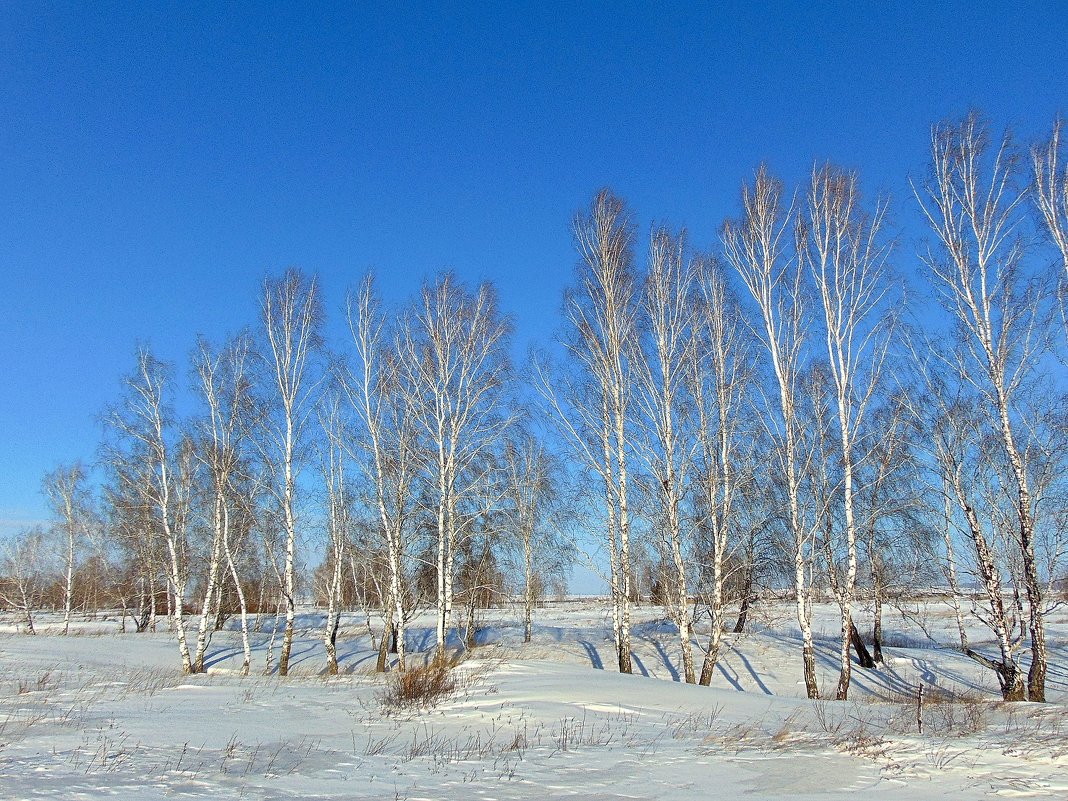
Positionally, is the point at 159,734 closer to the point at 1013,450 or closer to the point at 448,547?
the point at 448,547

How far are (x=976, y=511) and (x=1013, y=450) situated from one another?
292 centimetres

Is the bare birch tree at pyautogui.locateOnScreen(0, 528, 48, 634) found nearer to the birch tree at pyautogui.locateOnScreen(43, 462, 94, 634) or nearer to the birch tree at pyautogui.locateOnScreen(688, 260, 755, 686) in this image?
the birch tree at pyautogui.locateOnScreen(43, 462, 94, 634)

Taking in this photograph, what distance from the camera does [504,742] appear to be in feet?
29.7

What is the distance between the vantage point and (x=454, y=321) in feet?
64.2

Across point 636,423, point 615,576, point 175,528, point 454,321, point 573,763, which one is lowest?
point 573,763

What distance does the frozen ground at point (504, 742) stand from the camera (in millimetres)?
6355

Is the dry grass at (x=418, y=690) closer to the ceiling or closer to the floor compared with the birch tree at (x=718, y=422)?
closer to the floor

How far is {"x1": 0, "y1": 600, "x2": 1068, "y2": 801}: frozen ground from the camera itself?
636 cm

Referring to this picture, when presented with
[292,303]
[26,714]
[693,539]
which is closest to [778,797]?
[26,714]

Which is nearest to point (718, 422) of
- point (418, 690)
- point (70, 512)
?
point (418, 690)

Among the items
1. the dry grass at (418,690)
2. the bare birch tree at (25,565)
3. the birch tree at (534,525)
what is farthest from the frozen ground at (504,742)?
the bare birch tree at (25,565)

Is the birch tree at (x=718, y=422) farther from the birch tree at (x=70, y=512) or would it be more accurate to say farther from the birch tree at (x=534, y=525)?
the birch tree at (x=70, y=512)

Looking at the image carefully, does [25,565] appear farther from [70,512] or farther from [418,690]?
[418,690]

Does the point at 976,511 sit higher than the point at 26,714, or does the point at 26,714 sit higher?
the point at 976,511
